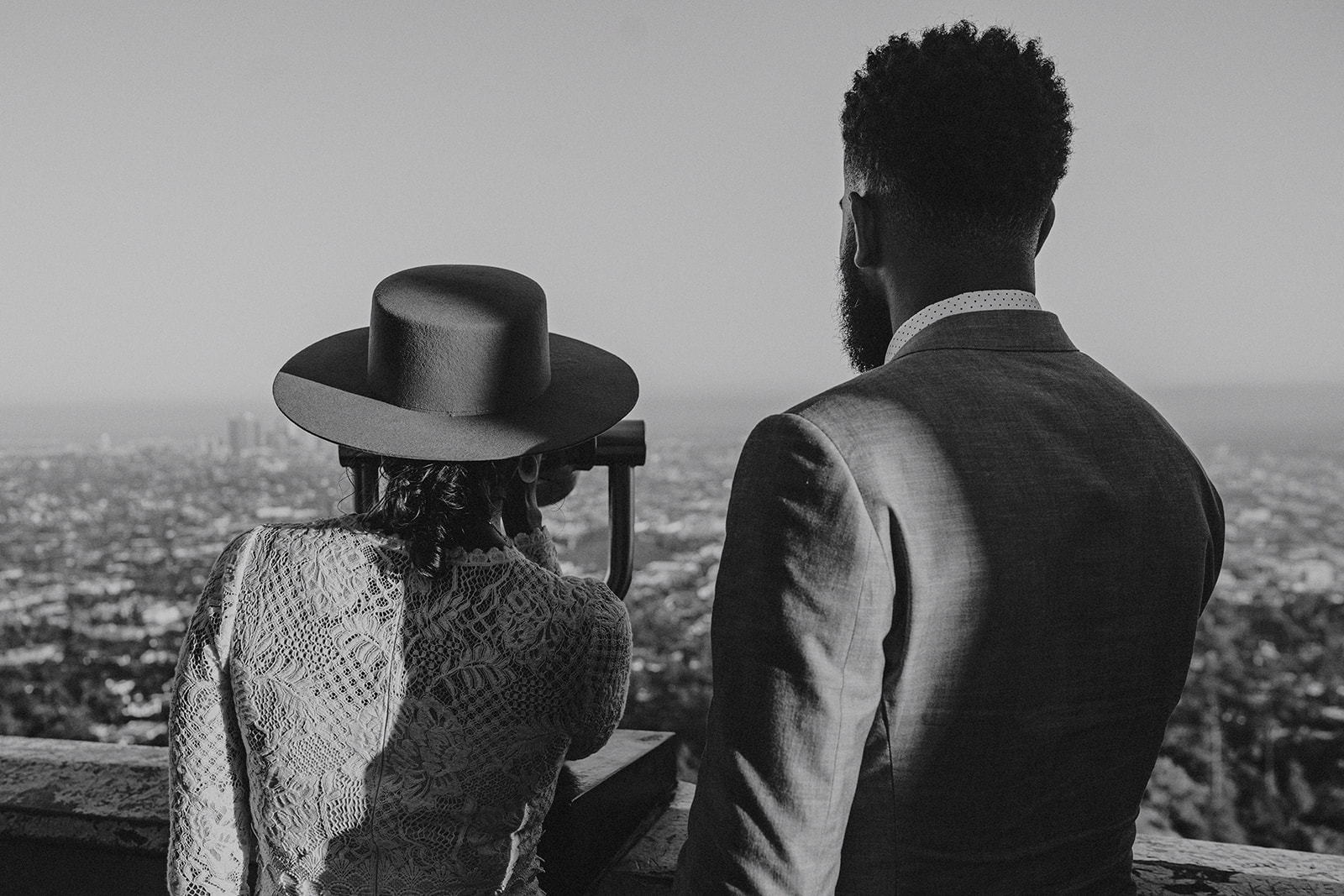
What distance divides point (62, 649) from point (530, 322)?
3.32 meters

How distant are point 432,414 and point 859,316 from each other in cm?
60

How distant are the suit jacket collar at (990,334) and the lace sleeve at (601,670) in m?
0.53

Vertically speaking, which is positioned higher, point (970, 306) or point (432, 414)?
point (970, 306)

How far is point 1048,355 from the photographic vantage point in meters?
1.04

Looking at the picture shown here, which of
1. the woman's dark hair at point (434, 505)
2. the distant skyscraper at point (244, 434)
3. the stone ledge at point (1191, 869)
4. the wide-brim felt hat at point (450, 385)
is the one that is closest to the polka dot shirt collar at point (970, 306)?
the wide-brim felt hat at point (450, 385)

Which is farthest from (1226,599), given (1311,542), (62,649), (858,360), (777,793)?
(62,649)

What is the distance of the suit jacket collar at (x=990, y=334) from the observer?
3.32ft

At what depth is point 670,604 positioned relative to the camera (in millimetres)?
2801

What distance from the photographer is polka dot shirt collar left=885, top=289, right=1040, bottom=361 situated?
1037 millimetres

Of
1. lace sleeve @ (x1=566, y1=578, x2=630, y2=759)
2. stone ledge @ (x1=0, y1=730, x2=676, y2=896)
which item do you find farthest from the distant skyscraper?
lace sleeve @ (x1=566, y1=578, x2=630, y2=759)

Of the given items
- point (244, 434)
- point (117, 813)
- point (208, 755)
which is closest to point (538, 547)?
point (208, 755)

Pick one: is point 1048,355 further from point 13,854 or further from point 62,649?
point 62,649

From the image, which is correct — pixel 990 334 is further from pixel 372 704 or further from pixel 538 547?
pixel 372 704

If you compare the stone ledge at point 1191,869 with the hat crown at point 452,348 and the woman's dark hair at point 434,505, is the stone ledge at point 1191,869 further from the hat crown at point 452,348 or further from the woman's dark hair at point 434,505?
the hat crown at point 452,348
